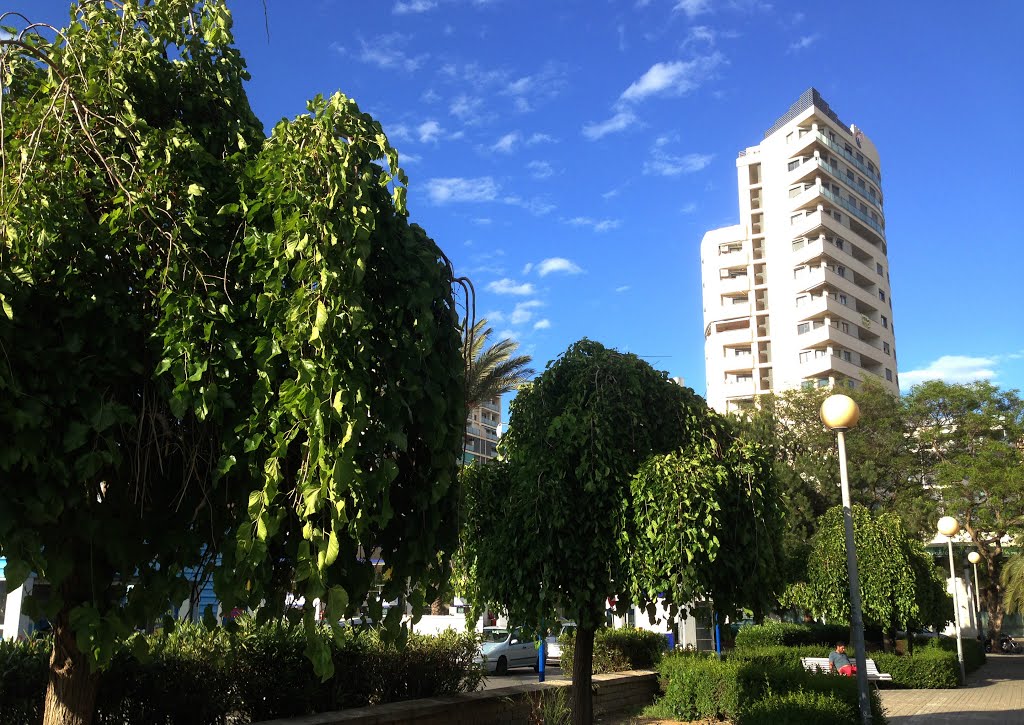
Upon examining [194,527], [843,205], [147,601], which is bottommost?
[147,601]

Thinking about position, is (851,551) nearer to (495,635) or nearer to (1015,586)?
(495,635)

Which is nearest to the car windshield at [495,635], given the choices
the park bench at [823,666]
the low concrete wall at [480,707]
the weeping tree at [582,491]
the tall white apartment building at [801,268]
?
the park bench at [823,666]

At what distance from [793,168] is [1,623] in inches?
2404

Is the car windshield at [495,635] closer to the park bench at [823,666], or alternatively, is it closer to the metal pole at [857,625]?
the park bench at [823,666]

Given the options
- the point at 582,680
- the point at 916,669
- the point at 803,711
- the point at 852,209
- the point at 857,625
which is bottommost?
the point at 916,669

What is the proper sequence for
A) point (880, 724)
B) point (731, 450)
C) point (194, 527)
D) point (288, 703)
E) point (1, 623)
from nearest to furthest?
point (194, 527) < point (288, 703) < point (731, 450) < point (880, 724) < point (1, 623)

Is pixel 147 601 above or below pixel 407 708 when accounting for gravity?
above

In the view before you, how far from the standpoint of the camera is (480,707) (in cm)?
976

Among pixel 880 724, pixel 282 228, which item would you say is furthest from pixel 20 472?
pixel 880 724

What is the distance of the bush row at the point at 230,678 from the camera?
6.58 m

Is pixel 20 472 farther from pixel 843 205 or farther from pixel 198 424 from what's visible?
pixel 843 205

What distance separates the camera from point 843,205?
6506 cm

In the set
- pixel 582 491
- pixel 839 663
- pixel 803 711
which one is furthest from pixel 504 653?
pixel 582 491

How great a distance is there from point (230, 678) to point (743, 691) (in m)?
7.38
